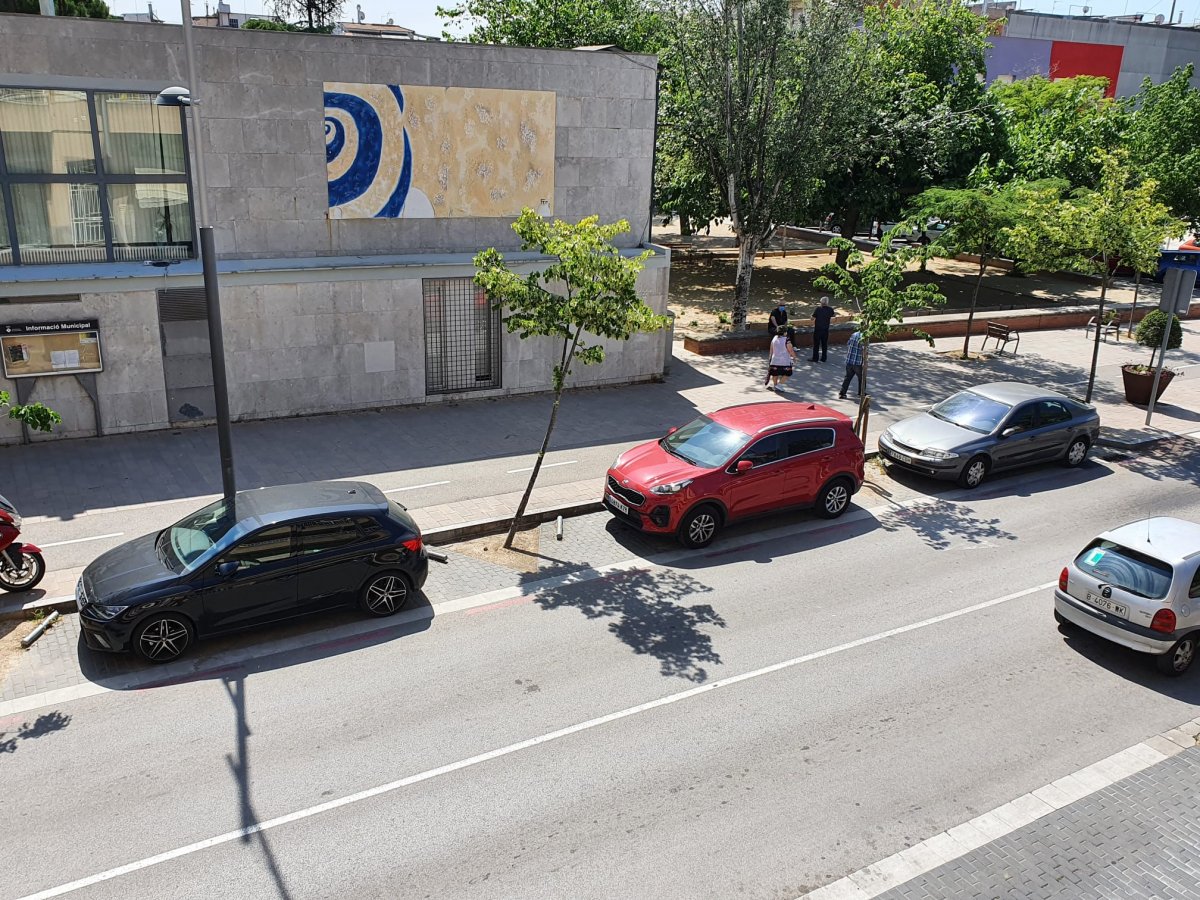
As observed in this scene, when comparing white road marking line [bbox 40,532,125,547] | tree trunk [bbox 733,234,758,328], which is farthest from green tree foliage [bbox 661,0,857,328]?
white road marking line [bbox 40,532,125,547]

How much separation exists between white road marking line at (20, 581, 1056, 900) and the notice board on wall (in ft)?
36.4

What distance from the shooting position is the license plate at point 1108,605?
10.6 meters

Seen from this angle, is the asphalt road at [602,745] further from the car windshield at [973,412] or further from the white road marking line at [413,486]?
the car windshield at [973,412]

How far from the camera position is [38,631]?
1069cm

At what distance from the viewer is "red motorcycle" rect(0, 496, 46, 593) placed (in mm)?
11055

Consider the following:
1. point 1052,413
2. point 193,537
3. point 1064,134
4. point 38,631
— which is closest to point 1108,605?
point 1052,413

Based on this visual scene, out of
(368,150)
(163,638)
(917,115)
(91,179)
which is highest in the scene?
(917,115)

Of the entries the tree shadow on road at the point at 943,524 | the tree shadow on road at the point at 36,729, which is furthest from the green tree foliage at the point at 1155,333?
the tree shadow on road at the point at 36,729

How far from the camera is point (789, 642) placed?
11.2 meters

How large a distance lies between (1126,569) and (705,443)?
5.69 m

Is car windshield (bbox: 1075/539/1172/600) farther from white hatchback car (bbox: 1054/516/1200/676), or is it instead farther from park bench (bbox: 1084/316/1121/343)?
park bench (bbox: 1084/316/1121/343)

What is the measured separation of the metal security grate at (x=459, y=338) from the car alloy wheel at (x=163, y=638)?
965 cm

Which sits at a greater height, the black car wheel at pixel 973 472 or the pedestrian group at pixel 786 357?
the pedestrian group at pixel 786 357

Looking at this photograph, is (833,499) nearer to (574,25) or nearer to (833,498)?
(833,498)
